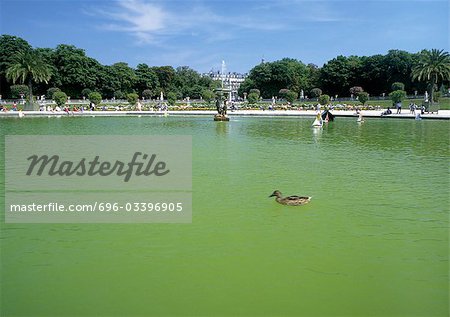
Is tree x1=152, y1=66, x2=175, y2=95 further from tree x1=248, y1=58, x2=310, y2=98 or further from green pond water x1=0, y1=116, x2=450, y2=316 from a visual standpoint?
green pond water x1=0, y1=116, x2=450, y2=316

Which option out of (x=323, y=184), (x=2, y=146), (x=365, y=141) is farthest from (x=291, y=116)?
(x=323, y=184)

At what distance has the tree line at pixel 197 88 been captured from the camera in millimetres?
60562

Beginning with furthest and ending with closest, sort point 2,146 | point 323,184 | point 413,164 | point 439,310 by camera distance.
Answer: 1. point 2,146
2. point 413,164
3. point 323,184
4. point 439,310

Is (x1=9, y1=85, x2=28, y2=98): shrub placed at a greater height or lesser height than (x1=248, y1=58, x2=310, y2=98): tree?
lesser

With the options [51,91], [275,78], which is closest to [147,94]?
[51,91]

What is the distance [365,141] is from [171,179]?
36.1 ft

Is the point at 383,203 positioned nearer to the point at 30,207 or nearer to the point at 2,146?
the point at 30,207

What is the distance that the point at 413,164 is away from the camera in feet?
40.1

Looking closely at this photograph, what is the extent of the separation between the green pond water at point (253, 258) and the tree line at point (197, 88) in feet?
173

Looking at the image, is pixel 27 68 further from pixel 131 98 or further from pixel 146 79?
pixel 146 79

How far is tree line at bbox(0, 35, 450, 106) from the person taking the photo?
199ft

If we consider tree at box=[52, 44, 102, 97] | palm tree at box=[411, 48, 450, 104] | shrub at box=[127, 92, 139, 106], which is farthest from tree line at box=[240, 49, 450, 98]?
tree at box=[52, 44, 102, 97]

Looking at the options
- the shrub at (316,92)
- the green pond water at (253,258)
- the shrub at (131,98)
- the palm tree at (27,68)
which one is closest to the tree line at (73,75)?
the palm tree at (27,68)

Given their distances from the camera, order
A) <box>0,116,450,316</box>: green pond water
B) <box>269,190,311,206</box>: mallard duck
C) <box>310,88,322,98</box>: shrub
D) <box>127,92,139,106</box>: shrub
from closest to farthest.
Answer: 1. <box>0,116,450,316</box>: green pond water
2. <box>269,190,311,206</box>: mallard duck
3. <box>127,92,139,106</box>: shrub
4. <box>310,88,322,98</box>: shrub
